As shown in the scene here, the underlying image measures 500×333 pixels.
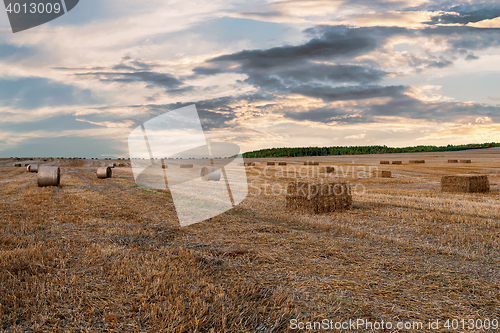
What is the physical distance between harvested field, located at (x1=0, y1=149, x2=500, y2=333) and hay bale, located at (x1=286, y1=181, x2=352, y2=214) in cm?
182

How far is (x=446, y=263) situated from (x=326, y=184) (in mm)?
6786

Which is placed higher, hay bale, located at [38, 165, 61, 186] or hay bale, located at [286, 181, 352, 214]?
hay bale, located at [38, 165, 61, 186]

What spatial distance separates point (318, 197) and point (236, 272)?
7.52 metres

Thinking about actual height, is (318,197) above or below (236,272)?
above

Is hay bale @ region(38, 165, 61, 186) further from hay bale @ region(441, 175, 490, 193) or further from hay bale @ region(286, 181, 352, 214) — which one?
hay bale @ region(441, 175, 490, 193)

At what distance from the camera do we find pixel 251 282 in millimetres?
5297

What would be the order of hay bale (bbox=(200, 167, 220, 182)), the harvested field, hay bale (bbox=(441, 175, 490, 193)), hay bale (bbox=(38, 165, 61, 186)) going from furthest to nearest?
hay bale (bbox=(200, 167, 220, 182)), hay bale (bbox=(38, 165, 61, 186)), hay bale (bbox=(441, 175, 490, 193)), the harvested field

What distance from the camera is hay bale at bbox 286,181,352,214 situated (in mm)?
12625

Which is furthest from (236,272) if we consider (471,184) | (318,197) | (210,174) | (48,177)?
(210,174)

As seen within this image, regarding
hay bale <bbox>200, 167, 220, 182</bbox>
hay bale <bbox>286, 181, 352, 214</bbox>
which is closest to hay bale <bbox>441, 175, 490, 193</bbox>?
hay bale <bbox>286, 181, 352, 214</bbox>

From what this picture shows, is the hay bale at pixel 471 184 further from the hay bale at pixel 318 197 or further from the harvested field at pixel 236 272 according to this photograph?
the hay bale at pixel 318 197

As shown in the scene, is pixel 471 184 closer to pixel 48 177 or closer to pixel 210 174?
pixel 210 174

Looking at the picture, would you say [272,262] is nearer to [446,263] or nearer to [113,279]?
[113,279]

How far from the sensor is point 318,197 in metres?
12.6
